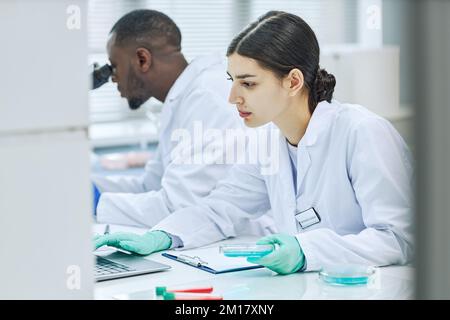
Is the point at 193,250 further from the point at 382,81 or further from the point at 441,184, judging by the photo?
the point at 382,81

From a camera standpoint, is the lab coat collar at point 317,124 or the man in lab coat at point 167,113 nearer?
the lab coat collar at point 317,124

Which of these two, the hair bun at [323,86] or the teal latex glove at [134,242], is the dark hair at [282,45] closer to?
the hair bun at [323,86]

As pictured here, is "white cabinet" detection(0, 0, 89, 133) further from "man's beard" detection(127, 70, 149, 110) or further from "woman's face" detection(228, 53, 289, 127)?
"man's beard" detection(127, 70, 149, 110)

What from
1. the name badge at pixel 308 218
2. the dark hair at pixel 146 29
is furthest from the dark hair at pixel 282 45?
the dark hair at pixel 146 29

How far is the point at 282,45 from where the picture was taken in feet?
5.87

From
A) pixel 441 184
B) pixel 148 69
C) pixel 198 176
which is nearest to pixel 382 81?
pixel 148 69

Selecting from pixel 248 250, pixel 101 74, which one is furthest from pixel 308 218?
pixel 101 74

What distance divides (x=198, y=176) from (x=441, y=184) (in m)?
1.66

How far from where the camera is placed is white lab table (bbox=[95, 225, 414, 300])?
141 cm

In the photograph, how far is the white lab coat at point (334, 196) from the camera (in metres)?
1.60

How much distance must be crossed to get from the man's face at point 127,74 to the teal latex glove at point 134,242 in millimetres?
886

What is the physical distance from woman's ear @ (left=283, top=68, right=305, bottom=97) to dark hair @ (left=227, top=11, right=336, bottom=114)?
11 millimetres

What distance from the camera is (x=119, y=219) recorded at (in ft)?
Result: 7.37

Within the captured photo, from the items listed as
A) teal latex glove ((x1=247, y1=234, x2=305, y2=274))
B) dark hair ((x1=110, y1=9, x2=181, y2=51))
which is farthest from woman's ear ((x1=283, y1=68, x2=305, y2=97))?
dark hair ((x1=110, y1=9, x2=181, y2=51))
